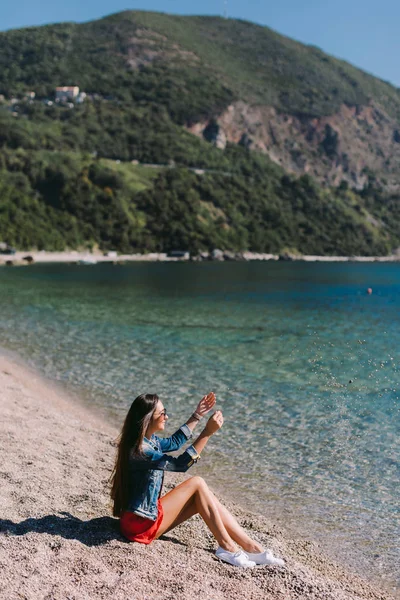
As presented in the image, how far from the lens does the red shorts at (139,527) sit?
6.33 meters

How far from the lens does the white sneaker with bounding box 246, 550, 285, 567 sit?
6277 millimetres

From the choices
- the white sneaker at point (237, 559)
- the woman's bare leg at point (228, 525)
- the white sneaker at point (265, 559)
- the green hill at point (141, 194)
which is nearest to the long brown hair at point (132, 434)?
the woman's bare leg at point (228, 525)

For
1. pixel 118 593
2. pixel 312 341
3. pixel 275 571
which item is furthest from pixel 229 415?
pixel 312 341

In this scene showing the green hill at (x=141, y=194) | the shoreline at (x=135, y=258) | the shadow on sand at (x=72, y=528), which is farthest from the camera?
the green hill at (x=141, y=194)

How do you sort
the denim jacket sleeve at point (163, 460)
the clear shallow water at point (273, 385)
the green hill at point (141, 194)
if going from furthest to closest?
the green hill at point (141, 194) < the clear shallow water at point (273, 385) < the denim jacket sleeve at point (163, 460)

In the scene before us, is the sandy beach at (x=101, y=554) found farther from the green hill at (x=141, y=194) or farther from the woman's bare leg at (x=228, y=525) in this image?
the green hill at (x=141, y=194)

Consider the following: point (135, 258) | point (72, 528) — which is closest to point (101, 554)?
point (72, 528)

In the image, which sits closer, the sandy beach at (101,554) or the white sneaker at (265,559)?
the sandy beach at (101,554)

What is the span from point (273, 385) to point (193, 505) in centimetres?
1029

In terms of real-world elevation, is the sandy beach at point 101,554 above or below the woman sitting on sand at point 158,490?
below

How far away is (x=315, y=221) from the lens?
183 metres

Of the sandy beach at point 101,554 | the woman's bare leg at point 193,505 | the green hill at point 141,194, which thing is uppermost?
the green hill at point 141,194

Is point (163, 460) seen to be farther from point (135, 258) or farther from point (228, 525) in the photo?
point (135, 258)

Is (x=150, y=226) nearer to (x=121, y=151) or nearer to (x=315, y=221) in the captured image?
(x=121, y=151)
